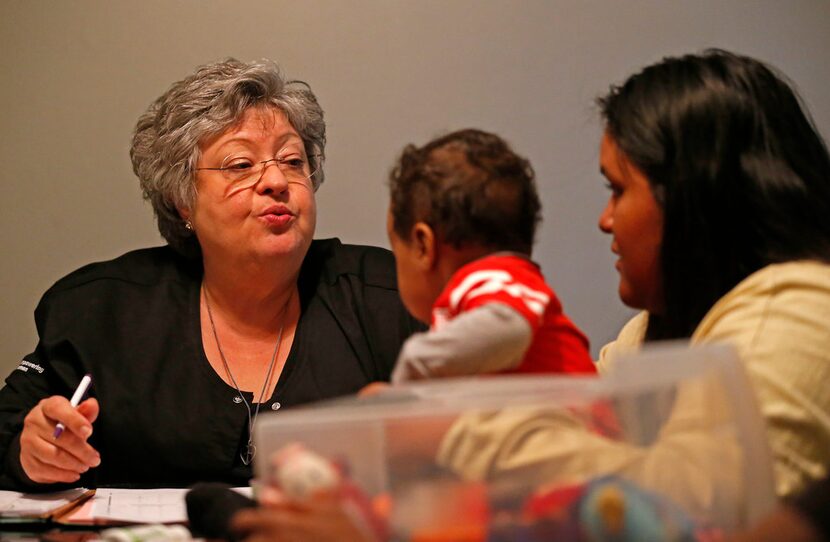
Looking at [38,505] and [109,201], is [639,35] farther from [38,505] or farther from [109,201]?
[38,505]

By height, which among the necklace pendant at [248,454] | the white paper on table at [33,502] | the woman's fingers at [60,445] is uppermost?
the woman's fingers at [60,445]

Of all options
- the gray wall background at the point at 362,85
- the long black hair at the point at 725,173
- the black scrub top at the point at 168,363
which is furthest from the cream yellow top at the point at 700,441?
the gray wall background at the point at 362,85

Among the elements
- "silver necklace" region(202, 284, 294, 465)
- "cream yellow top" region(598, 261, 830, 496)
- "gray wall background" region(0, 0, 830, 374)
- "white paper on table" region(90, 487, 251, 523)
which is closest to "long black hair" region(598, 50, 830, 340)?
"cream yellow top" region(598, 261, 830, 496)

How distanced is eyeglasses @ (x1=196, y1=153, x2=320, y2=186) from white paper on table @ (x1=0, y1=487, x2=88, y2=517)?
68 cm

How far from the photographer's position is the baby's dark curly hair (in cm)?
124

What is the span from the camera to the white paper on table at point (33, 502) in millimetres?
1451

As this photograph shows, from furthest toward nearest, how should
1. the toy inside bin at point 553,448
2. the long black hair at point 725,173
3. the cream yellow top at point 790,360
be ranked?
the long black hair at point 725,173, the cream yellow top at point 790,360, the toy inside bin at point 553,448

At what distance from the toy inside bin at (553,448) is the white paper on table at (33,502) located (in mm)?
728

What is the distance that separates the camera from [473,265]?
122 cm

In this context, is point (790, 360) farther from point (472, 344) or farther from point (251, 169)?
point (251, 169)

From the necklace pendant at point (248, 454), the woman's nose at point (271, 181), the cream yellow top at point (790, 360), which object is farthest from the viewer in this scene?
the woman's nose at point (271, 181)

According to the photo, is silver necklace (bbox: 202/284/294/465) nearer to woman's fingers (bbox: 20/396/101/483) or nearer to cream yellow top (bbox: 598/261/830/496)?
woman's fingers (bbox: 20/396/101/483)

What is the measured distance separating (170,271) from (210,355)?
0.25 m

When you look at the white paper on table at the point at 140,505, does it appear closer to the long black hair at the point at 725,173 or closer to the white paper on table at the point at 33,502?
the white paper on table at the point at 33,502
